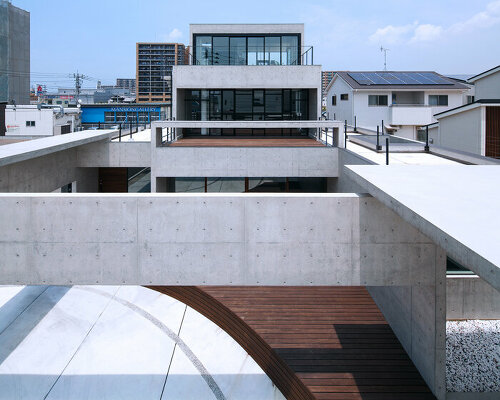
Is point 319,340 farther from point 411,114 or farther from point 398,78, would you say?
point 398,78

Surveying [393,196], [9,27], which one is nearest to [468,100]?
A: [393,196]

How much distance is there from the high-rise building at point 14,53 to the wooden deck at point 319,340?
81360 mm

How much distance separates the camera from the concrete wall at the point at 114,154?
68.9ft

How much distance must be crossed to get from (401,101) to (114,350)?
30.0 metres

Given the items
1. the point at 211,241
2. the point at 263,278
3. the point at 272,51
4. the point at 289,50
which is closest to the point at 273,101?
the point at 272,51

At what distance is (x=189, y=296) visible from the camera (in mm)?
14016

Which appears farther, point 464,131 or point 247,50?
point 247,50

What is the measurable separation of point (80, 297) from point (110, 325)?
266 cm

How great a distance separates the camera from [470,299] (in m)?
10.8

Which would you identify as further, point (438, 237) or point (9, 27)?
point (9, 27)

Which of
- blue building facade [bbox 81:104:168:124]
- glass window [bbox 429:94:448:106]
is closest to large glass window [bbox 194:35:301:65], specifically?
glass window [bbox 429:94:448:106]

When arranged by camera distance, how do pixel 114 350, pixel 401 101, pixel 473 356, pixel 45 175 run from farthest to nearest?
1. pixel 401 101
2. pixel 45 175
3. pixel 114 350
4. pixel 473 356

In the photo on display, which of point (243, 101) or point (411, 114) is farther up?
point (411, 114)

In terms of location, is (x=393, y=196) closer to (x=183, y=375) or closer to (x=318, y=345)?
(x=318, y=345)
